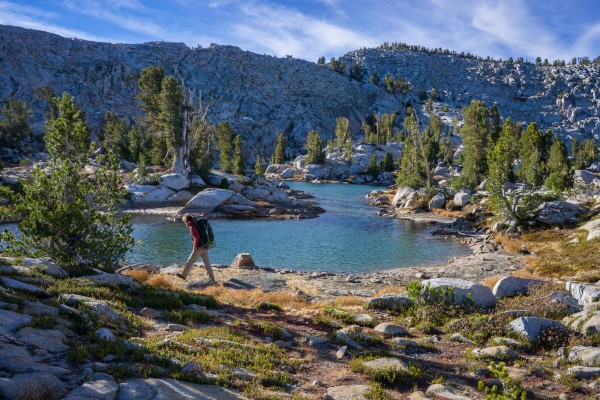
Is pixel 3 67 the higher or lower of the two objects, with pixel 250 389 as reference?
higher

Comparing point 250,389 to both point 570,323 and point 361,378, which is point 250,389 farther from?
point 570,323

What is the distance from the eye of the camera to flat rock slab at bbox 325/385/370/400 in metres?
8.41

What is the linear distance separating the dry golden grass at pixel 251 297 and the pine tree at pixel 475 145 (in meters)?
59.0

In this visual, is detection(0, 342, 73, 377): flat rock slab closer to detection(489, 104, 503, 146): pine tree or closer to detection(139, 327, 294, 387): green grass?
detection(139, 327, 294, 387): green grass

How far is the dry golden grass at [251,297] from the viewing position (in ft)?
56.9

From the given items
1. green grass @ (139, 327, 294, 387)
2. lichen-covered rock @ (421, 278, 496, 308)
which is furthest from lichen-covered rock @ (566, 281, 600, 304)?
green grass @ (139, 327, 294, 387)

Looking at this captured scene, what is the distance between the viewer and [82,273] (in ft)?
51.0

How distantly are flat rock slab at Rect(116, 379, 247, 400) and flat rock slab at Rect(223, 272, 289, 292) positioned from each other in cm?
1325

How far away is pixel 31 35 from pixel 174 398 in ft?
765

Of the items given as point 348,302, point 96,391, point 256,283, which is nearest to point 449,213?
point 256,283

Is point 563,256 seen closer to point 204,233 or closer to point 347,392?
point 204,233

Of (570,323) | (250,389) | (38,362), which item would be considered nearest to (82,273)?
(38,362)

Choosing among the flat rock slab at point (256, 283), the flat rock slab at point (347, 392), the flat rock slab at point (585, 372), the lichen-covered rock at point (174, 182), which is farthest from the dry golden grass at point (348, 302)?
the lichen-covered rock at point (174, 182)

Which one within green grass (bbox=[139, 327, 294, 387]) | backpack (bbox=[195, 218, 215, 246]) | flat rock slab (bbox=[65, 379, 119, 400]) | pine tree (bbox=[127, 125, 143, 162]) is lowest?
green grass (bbox=[139, 327, 294, 387])
